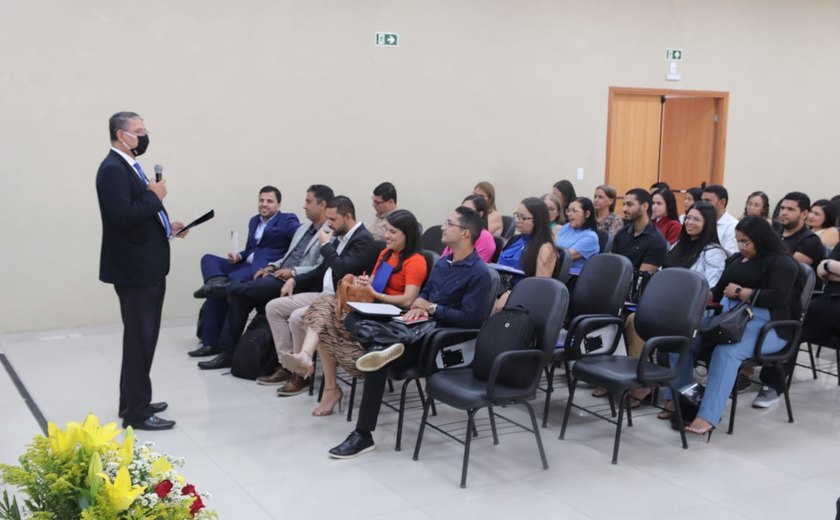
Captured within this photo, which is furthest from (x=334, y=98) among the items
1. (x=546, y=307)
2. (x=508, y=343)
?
(x=508, y=343)

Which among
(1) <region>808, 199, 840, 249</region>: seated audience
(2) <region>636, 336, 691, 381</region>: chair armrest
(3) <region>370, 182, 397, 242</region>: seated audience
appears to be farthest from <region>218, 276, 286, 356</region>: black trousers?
(1) <region>808, 199, 840, 249</region>: seated audience

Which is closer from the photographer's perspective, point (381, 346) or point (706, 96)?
point (381, 346)

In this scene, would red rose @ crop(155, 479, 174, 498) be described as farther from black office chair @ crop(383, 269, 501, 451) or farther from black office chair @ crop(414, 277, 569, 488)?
black office chair @ crop(383, 269, 501, 451)

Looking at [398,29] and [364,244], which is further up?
[398,29]

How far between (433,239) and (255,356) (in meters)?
2.16

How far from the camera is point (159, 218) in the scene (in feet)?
13.5

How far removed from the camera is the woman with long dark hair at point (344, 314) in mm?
4277

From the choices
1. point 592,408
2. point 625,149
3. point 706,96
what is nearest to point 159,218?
point 592,408

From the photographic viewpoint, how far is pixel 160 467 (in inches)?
61.4

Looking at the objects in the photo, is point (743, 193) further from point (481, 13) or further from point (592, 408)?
point (592, 408)

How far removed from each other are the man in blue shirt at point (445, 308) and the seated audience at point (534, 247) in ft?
2.19

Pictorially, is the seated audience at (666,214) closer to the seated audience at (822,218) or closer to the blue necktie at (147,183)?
the seated audience at (822,218)

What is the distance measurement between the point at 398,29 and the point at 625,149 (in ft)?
9.79

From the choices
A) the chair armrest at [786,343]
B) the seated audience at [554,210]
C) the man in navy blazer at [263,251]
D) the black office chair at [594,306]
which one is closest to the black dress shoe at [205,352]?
the man in navy blazer at [263,251]
